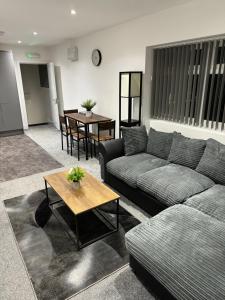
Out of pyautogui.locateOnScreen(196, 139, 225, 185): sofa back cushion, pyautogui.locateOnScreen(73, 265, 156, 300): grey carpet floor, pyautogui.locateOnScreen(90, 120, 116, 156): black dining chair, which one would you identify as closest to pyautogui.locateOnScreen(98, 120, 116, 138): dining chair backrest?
pyautogui.locateOnScreen(90, 120, 116, 156): black dining chair

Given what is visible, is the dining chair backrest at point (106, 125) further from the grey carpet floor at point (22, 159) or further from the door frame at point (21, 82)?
the door frame at point (21, 82)

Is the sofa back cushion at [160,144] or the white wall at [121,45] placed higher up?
the white wall at [121,45]

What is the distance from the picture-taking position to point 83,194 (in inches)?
88.0

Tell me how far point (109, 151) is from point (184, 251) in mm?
1885

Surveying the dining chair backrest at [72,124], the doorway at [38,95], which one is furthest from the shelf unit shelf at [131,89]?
the doorway at [38,95]

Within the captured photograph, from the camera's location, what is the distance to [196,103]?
2984 mm

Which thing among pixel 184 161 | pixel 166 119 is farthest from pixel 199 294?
pixel 166 119

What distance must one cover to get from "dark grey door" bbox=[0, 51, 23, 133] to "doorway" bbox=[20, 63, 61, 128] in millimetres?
1204

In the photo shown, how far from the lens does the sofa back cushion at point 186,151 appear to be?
2.61m

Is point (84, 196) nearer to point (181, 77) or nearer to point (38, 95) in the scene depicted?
point (181, 77)

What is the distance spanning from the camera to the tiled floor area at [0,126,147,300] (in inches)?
65.9

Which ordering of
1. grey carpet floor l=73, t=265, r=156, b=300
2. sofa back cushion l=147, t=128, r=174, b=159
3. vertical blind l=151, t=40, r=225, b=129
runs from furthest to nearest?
sofa back cushion l=147, t=128, r=174, b=159 < vertical blind l=151, t=40, r=225, b=129 < grey carpet floor l=73, t=265, r=156, b=300

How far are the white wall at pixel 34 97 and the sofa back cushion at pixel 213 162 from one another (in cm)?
631

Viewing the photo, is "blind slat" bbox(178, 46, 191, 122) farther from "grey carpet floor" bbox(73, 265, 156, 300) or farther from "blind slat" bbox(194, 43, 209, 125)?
Answer: "grey carpet floor" bbox(73, 265, 156, 300)
